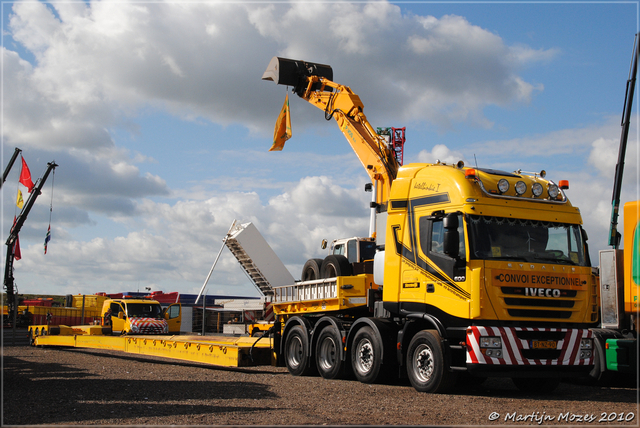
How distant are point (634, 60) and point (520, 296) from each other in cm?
877

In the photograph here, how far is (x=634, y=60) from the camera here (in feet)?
49.7

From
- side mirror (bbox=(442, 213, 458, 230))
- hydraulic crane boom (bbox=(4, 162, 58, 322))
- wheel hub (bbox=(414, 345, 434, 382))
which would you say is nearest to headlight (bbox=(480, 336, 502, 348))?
wheel hub (bbox=(414, 345, 434, 382))

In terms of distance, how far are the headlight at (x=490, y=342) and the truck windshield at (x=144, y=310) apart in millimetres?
19736

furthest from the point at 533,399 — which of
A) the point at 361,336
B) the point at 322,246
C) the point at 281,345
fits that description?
the point at 322,246

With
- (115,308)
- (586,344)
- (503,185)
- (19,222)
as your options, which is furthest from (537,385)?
(19,222)

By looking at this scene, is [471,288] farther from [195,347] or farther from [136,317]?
[136,317]

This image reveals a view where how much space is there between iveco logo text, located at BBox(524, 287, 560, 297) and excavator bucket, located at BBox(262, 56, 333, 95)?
35.3 ft

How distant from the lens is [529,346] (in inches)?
378

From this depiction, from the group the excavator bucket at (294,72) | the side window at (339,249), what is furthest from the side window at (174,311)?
the side window at (339,249)

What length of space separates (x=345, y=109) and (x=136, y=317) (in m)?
14.2

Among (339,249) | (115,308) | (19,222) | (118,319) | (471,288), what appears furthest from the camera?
(19,222)

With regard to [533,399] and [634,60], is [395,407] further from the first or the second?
[634,60]

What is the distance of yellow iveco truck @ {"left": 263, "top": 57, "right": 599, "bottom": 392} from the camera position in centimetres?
956

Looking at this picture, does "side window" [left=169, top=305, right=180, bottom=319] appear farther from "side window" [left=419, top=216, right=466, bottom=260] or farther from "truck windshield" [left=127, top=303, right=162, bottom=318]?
"side window" [left=419, top=216, right=466, bottom=260]
